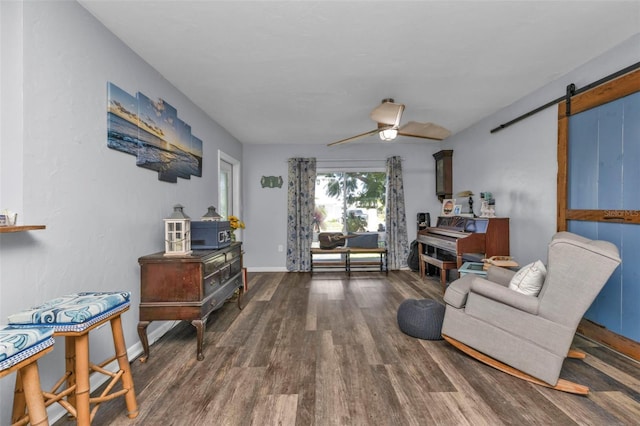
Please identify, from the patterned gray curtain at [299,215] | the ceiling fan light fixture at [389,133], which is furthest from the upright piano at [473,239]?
the patterned gray curtain at [299,215]

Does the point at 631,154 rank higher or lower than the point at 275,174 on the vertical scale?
lower

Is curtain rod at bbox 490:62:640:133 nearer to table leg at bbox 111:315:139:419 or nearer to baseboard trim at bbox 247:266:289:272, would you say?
table leg at bbox 111:315:139:419

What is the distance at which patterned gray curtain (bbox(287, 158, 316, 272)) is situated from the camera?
569 cm

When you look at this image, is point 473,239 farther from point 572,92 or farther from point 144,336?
point 144,336

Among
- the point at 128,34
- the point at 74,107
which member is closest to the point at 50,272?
the point at 74,107

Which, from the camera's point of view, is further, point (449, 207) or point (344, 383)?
point (449, 207)

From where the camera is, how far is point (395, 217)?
5699mm

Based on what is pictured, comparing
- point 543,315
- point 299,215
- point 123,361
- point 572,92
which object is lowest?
point 123,361

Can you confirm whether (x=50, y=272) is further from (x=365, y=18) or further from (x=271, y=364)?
(x=365, y=18)

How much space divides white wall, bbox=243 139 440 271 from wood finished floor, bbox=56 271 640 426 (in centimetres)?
272

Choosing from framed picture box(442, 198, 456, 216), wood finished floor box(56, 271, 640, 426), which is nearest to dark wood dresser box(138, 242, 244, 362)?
wood finished floor box(56, 271, 640, 426)

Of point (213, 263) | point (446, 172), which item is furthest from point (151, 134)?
point (446, 172)

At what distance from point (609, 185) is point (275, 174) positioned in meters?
4.70

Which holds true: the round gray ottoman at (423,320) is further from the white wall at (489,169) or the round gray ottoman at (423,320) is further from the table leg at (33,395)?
the table leg at (33,395)
